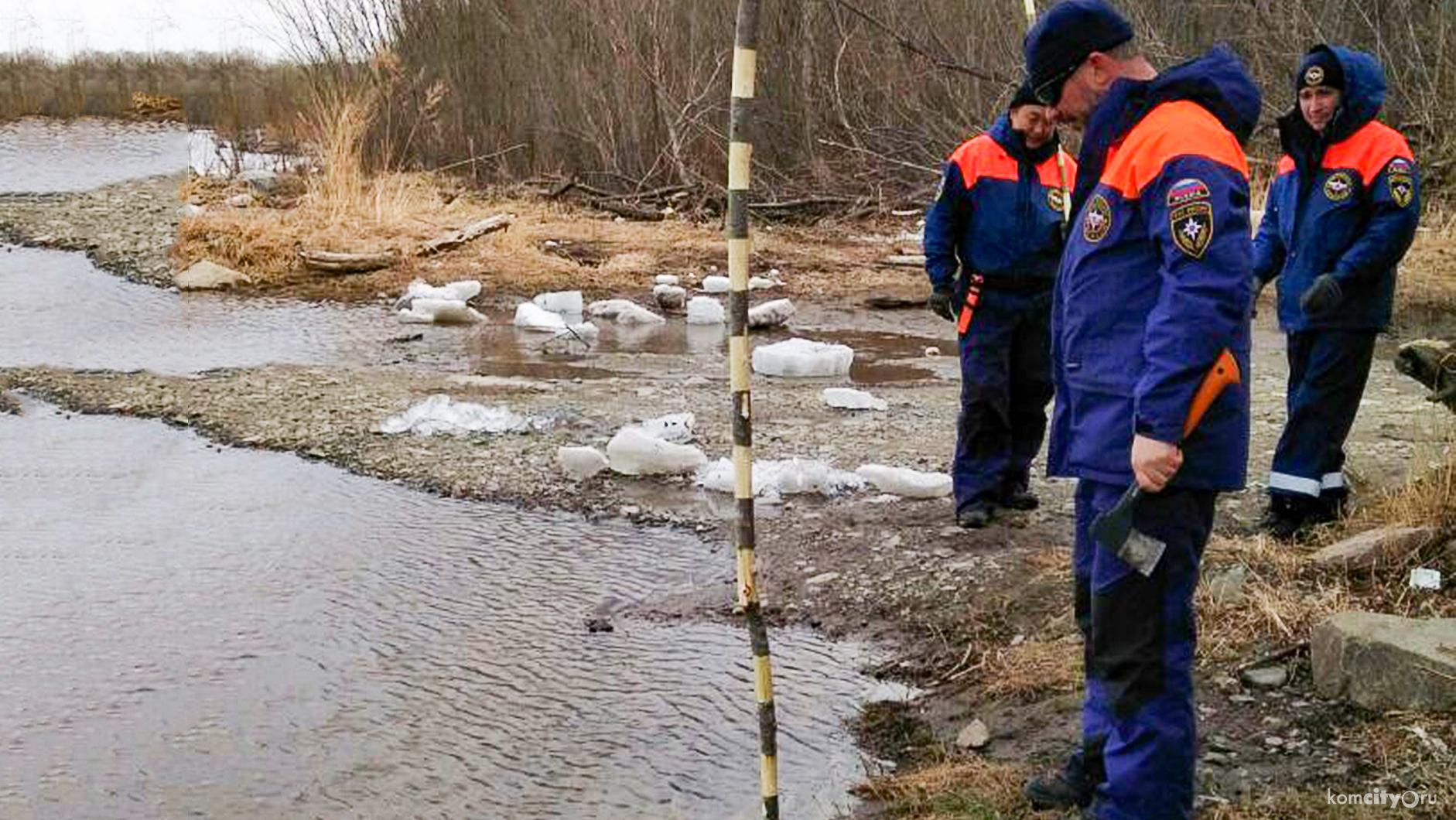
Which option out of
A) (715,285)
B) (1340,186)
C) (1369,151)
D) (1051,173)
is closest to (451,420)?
(1051,173)

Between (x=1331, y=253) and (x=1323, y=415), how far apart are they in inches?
23.0

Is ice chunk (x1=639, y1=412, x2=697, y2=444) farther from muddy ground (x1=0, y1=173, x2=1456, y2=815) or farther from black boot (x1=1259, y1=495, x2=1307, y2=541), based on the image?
black boot (x1=1259, y1=495, x2=1307, y2=541)

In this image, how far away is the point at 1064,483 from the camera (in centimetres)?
648

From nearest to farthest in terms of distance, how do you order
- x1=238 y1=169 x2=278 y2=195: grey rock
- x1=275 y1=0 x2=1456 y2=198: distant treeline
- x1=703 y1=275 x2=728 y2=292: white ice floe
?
x1=703 y1=275 x2=728 y2=292: white ice floe < x1=275 y1=0 x2=1456 y2=198: distant treeline < x1=238 y1=169 x2=278 y2=195: grey rock

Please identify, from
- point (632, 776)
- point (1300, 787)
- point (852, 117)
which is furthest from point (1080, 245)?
point (852, 117)

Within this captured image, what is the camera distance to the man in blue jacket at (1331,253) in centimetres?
514

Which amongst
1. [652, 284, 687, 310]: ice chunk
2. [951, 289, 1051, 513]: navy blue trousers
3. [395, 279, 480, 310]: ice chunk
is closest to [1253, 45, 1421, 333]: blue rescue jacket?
[951, 289, 1051, 513]: navy blue trousers

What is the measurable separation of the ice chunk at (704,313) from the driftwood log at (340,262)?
363cm

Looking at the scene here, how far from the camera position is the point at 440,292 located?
12.4 m

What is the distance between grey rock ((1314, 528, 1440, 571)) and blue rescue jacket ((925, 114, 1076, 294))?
5.27 ft

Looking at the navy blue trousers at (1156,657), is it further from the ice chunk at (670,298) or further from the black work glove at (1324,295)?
the ice chunk at (670,298)

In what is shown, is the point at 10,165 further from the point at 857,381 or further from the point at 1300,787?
the point at 1300,787

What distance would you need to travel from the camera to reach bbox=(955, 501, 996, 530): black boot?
5754 mm

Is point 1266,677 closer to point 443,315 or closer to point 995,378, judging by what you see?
point 995,378
